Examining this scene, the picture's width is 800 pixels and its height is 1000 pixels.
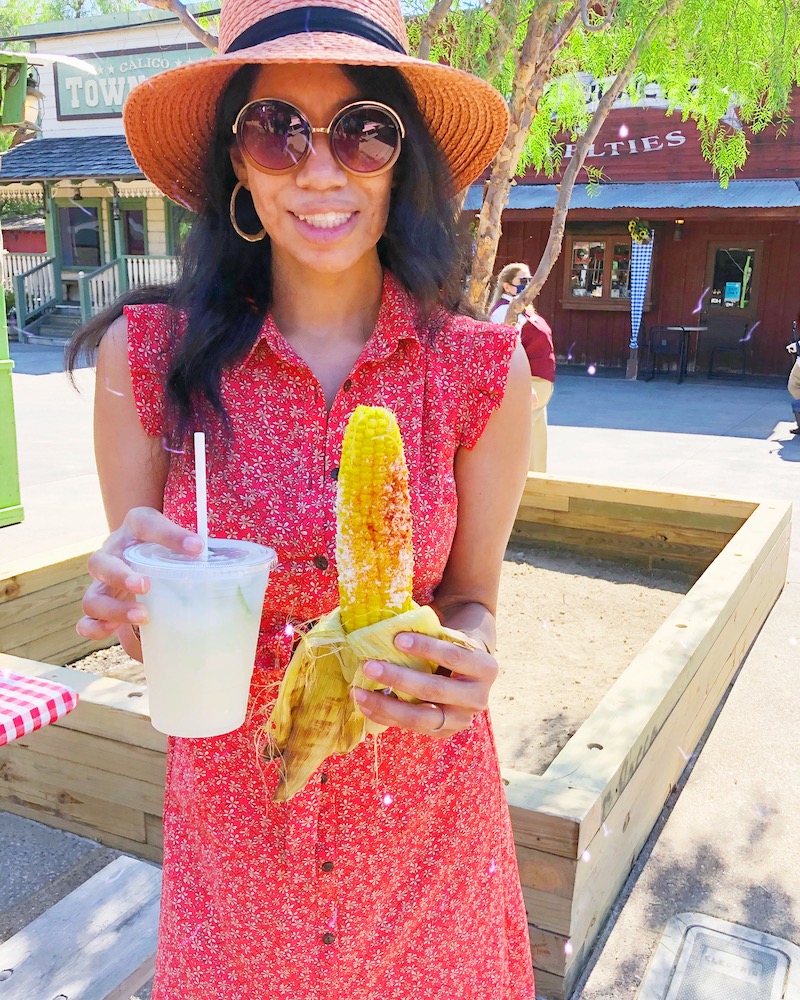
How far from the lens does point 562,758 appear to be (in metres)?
2.76

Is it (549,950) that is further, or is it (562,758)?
Result: (562,758)

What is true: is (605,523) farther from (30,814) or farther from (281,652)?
(281,652)

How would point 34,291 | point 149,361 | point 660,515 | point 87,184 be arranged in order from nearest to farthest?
point 149,361 → point 660,515 → point 87,184 → point 34,291

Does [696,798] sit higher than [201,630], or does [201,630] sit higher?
[201,630]

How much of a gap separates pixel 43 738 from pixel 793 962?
2543 mm

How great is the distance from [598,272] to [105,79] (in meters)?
12.3

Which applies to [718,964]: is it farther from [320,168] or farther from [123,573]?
[320,168]

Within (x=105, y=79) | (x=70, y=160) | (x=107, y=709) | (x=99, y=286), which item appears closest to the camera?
(x=107, y=709)

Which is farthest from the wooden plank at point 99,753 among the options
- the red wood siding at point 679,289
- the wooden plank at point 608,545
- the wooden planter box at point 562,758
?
the red wood siding at point 679,289

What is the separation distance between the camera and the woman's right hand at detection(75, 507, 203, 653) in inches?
47.0

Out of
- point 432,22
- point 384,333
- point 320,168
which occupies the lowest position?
point 384,333

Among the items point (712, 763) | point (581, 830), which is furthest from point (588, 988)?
point (712, 763)

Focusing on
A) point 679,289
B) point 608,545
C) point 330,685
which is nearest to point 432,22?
point 330,685

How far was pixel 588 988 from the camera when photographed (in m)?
2.67
